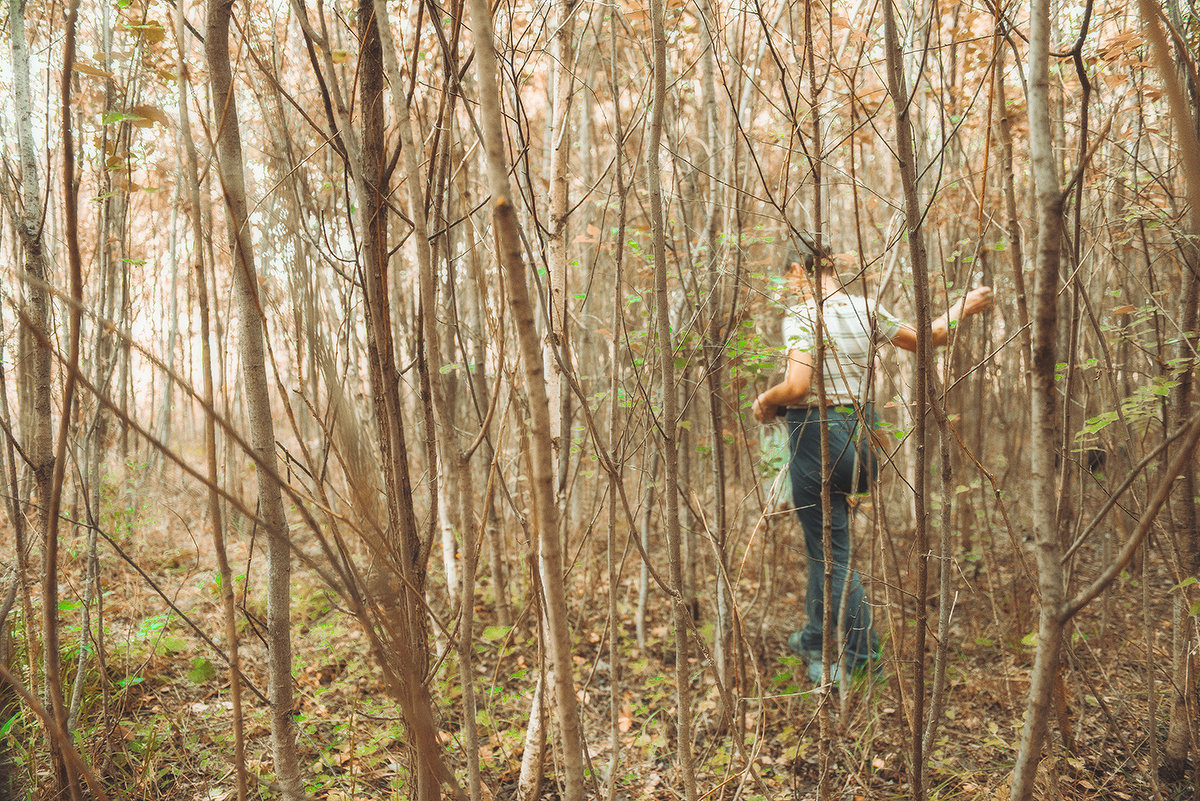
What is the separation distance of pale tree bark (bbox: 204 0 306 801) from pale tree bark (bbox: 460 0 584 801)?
0.40 metres

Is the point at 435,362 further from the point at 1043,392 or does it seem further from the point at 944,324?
the point at 944,324

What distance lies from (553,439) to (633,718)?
1739 mm

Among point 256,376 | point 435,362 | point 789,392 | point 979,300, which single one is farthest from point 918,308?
point 789,392

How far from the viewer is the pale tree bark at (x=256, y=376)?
90 centimetres

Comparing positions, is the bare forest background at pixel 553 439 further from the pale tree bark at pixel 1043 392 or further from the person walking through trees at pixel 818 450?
the person walking through trees at pixel 818 450

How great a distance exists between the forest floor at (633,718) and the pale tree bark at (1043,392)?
0.58m

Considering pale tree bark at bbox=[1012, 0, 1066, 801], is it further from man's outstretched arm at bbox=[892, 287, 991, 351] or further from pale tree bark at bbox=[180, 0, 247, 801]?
man's outstretched arm at bbox=[892, 287, 991, 351]

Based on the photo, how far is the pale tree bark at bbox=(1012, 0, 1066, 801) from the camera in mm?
729

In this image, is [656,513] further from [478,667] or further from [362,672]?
[362,672]

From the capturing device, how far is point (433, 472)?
1.16m

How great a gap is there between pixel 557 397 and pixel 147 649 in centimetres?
251

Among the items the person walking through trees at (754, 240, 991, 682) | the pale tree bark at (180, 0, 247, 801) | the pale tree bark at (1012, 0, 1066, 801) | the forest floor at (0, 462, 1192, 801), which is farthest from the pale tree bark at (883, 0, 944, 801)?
the pale tree bark at (180, 0, 247, 801)

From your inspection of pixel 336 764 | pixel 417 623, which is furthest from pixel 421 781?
pixel 336 764

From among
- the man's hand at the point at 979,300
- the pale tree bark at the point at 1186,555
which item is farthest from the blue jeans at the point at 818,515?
the pale tree bark at the point at 1186,555
